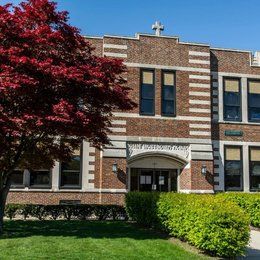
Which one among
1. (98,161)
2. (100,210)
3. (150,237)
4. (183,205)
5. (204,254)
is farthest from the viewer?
(98,161)

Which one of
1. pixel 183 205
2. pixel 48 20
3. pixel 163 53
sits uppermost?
pixel 163 53

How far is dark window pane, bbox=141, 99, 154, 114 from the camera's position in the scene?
2353 centimetres

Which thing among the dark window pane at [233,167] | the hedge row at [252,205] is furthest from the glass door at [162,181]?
the hedge row at [252,205]

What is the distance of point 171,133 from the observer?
2355 cm

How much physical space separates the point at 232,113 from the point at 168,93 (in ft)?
12.5

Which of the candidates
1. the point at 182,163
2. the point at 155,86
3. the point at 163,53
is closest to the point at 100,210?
the point at 182,163

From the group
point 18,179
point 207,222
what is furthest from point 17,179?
point 207,222

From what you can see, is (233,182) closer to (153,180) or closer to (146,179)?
(153,180)

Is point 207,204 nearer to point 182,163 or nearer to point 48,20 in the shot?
point 48,20

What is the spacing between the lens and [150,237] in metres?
13.6

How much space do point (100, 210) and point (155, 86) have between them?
7.46 metres

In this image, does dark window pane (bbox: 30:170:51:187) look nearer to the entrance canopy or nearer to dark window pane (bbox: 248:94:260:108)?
the entrance canopy

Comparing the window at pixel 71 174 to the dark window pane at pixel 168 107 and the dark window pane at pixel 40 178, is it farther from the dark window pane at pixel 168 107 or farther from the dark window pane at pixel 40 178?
the dark window pane at pixel 168 107

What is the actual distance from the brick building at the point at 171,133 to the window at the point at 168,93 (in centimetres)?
5
